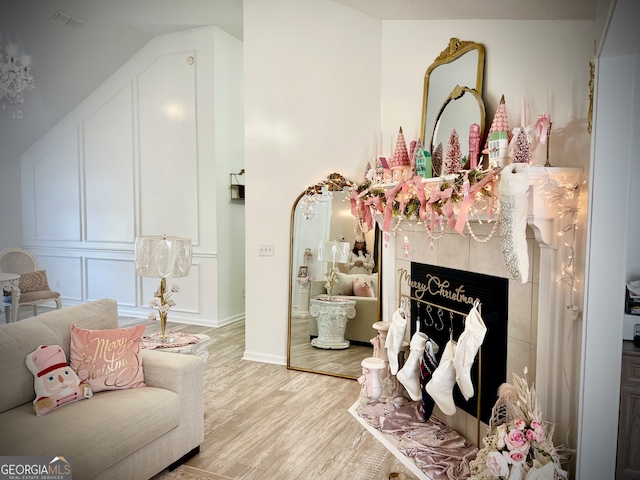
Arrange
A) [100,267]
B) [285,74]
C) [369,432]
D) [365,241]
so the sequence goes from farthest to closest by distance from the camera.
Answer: [100,267] → [285,74] → [365,241] → [369,432]

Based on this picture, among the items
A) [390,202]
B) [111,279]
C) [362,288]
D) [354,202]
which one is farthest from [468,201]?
[111,279]

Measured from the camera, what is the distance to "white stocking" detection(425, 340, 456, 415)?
264 cm

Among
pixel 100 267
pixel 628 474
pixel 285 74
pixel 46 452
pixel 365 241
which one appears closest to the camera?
pixel 46 452

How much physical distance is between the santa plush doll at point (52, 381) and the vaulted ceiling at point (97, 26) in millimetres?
921

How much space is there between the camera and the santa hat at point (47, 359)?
2150mm

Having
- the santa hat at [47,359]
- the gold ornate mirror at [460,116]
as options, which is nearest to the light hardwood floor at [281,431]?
the santa hat at [47,359]

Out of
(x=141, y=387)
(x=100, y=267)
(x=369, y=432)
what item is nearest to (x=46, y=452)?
(x=141, y=387)

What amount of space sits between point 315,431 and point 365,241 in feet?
5.01

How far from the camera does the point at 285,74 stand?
409 centimetres

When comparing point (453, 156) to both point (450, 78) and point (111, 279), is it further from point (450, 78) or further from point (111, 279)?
point (111, 279)

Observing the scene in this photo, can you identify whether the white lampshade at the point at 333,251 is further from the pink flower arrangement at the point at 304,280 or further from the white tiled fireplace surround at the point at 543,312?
the white tiled fireplace surround at the point at 543,312

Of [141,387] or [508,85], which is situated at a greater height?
[508,85]

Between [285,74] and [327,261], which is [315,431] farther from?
[285,74]

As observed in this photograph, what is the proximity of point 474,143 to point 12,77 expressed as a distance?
224 centimetres
